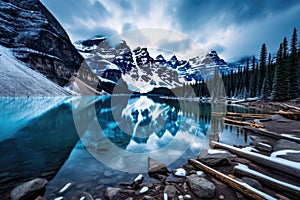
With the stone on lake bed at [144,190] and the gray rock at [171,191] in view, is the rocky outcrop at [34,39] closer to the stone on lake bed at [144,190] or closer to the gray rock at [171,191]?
the stone on lake bed at [144,190]

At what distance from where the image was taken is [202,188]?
3533 mm

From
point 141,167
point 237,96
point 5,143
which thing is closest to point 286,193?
point 141,167

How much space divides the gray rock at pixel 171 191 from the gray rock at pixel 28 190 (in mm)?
3737

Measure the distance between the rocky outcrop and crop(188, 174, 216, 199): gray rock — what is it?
87.0m

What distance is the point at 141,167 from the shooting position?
5.70 meters

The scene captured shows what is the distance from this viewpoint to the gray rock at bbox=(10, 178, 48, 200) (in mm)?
3600

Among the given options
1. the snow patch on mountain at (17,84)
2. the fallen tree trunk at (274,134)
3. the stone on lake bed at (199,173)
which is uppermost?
the snow patch on mountain at (17,84)

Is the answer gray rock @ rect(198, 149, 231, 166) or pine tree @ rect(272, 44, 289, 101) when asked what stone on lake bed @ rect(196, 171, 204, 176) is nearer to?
gray rock @ rect(198, 149, 231, 166)

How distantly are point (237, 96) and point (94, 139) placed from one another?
5962 cm

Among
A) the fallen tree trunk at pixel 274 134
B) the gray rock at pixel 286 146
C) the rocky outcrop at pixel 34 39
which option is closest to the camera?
the gray rock at pixel 286 146

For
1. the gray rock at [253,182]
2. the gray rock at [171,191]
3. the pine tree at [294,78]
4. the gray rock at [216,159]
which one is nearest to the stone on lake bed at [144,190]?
the gray rock at [171,191]

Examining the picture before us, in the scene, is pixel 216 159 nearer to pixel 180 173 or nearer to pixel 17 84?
pixel 180 173

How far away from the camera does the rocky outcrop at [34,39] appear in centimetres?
6594

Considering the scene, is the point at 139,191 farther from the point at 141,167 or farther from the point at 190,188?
the point at 141,167
